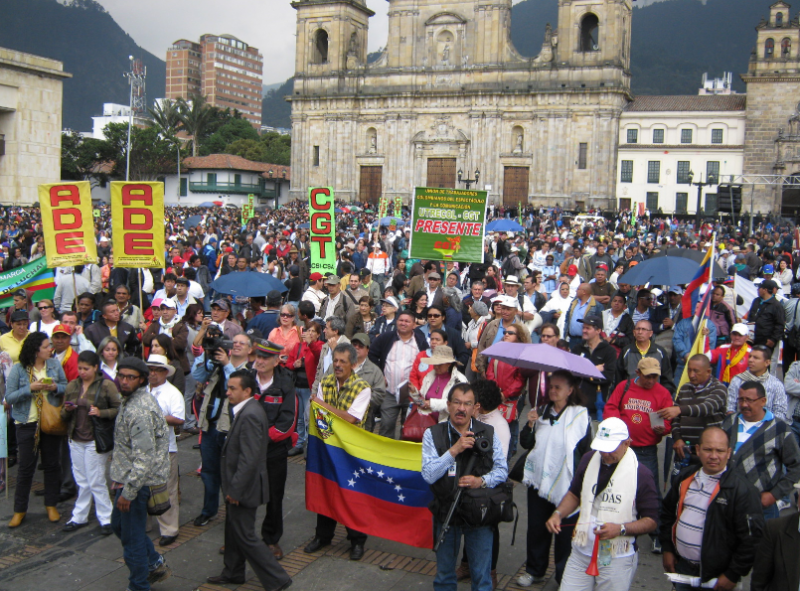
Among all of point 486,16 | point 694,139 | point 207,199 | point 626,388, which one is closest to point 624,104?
point 694,139

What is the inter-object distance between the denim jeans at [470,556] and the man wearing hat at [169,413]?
266 cm

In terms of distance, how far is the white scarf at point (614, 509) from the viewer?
15.5 ft

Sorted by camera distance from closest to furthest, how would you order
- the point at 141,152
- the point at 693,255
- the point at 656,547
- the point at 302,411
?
the point at 656,547, the point at 302,411, the point at 693,255, the point at 141,152

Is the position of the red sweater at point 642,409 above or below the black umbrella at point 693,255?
below

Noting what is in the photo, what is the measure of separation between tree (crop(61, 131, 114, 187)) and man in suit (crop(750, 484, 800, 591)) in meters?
62.2

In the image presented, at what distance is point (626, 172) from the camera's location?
48.6 metres

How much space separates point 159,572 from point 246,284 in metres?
5.14

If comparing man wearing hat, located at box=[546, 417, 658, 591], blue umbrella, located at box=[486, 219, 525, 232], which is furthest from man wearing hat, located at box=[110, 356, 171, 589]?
blue umbrella, located at box=[486, 219, 525, 232]

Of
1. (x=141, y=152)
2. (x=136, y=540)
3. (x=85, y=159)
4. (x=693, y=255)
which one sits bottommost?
(x=136, y=540)

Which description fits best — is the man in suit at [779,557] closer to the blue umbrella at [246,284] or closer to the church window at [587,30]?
the blue umbrella at [246,284]

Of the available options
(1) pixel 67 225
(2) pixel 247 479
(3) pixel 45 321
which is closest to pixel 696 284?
(2) pixel 247 479

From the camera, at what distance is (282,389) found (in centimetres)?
643

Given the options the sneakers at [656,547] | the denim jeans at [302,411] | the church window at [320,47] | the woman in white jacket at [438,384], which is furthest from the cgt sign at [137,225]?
the church window at [320,47]

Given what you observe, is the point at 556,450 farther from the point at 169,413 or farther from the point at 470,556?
the point at 169,413
